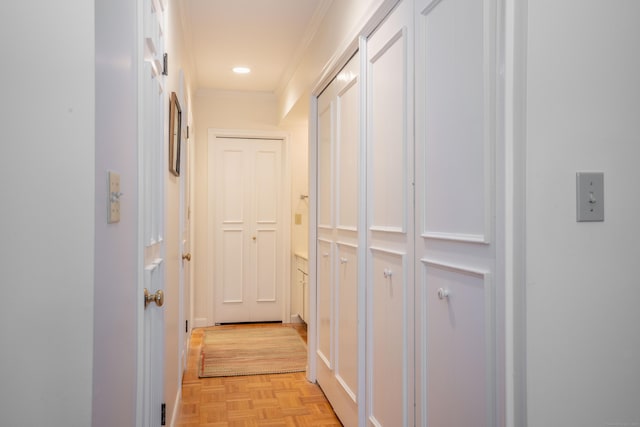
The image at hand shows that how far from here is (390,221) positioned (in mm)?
1983

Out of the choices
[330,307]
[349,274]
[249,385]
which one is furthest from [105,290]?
[249,385]

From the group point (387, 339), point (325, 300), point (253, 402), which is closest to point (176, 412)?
point (253, 402)

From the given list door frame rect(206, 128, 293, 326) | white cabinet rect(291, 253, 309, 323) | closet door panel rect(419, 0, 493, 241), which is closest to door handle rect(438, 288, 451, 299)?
closet door panel rect(419, 0, 493, 241)

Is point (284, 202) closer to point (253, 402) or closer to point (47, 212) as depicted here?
point (253, 402)

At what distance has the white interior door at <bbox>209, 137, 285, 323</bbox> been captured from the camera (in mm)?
5180

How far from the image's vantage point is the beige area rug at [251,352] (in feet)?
12.1

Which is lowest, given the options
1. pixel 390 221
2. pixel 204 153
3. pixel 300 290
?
pixel 300 290

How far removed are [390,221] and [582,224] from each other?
0.92 meters

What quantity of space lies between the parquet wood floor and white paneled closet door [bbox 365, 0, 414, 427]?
27.6 inches

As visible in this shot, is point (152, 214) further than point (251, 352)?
No

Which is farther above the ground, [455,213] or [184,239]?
[455,213]

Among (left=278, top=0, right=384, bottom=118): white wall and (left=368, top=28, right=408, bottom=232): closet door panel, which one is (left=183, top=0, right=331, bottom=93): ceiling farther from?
(left=368, top=28, right=408, bottom=232): closet door panel

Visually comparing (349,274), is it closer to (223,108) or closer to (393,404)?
(393,404)

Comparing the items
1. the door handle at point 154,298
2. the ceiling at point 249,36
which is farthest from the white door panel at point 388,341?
the ceiling at point 249,36
